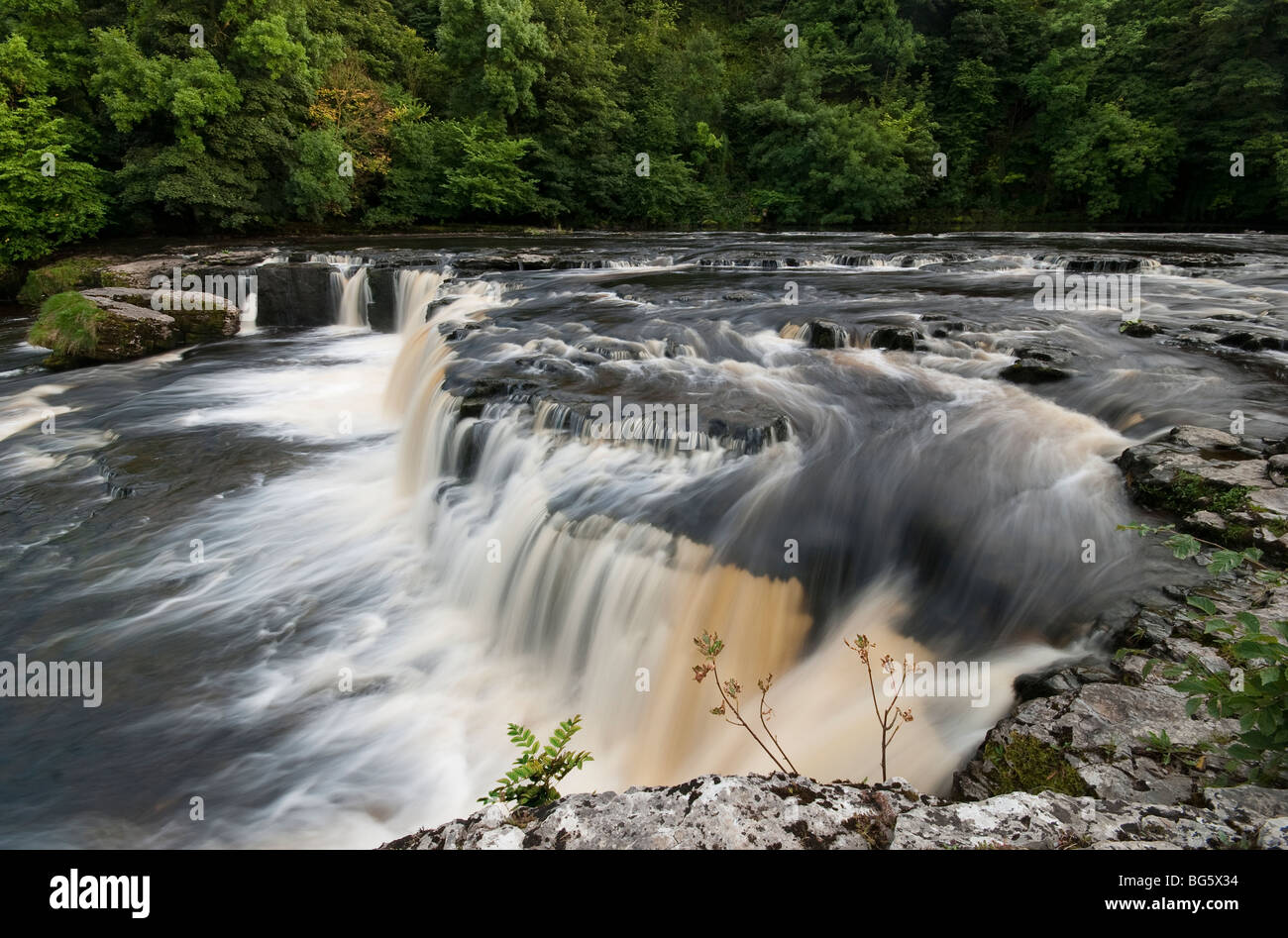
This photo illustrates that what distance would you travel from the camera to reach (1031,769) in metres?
2.37

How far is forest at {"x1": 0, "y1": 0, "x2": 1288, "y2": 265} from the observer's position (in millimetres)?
20219

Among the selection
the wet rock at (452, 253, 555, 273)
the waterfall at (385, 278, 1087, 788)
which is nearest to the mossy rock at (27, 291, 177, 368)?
the wet rock at (452, 253, 555, 273)

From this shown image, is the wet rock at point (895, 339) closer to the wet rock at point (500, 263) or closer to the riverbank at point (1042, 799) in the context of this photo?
→ the riverbank at point (1042, 799)

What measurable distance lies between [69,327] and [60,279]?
20.7ft

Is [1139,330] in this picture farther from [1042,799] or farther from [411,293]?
[411,293]

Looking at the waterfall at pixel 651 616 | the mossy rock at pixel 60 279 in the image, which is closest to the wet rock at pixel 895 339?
the waterfall at pixel 651 616

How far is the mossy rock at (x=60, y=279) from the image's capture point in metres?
15.8

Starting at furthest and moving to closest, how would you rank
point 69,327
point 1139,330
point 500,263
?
point 500,263 → point 69,327 → point 1139,330

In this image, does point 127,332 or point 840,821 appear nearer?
point 840,821

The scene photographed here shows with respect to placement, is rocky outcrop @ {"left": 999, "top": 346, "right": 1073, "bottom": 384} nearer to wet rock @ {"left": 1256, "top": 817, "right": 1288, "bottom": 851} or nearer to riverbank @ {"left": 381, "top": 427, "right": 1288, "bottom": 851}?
riverbank @ {"left": 381, "top": 427, "right": 1288, "bottom": 851}

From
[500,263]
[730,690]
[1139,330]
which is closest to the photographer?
[730,690]

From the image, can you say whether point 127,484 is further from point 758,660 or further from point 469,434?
point 758,660

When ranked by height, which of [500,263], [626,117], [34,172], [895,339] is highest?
[626,117]

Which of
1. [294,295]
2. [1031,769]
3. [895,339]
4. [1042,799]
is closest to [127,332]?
[294,295]
